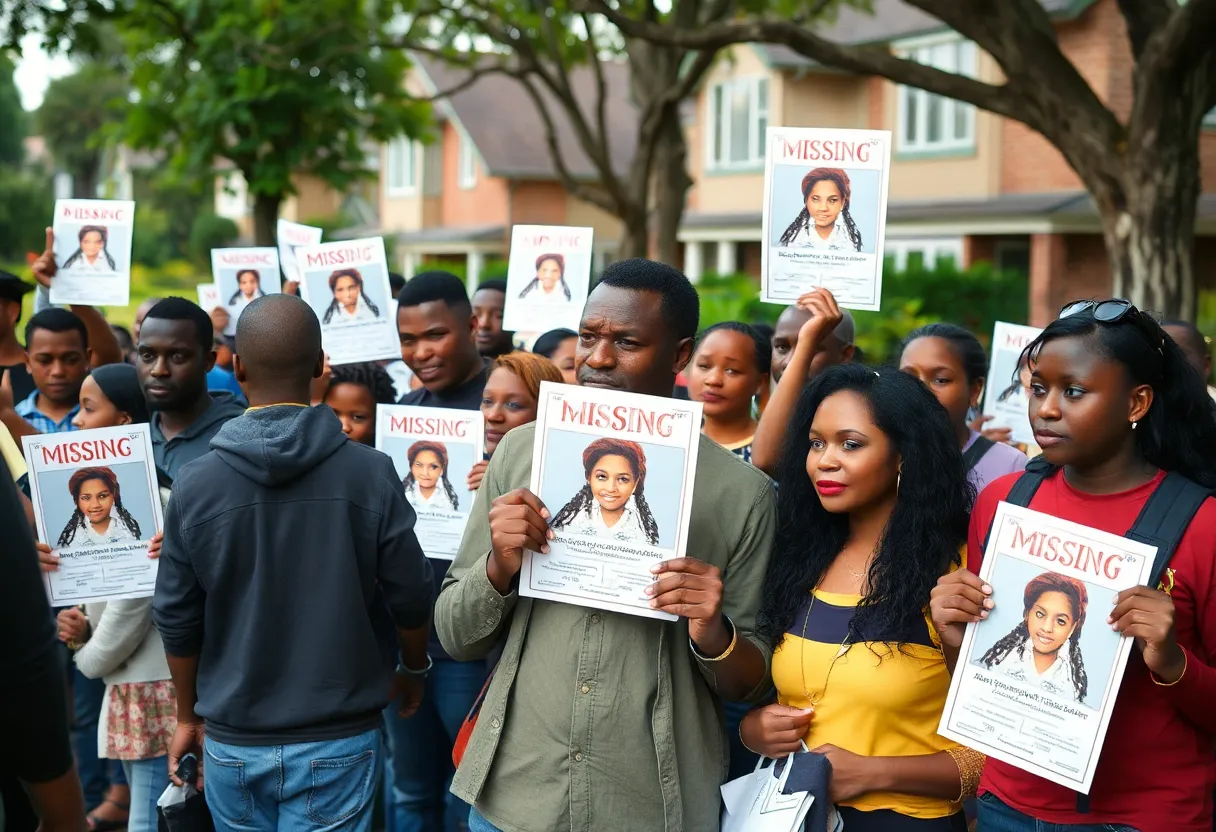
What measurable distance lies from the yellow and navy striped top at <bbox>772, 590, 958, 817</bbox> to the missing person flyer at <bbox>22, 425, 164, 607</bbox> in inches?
97.3

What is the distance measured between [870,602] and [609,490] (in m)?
0.76

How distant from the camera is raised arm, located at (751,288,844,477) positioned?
403cm

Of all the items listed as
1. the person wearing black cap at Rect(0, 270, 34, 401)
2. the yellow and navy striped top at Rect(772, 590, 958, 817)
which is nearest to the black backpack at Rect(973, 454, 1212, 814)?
the yellow and navy striped top at Rect(772, 590, 958, 817)

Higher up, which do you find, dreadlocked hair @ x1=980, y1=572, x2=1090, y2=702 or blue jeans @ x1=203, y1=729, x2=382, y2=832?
dreadlocked hair @ x1=980, y1=572, x2=1090, y2=702

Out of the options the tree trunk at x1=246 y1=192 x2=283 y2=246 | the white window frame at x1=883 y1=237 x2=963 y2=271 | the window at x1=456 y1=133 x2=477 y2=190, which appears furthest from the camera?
the window at x1=456 y1=133 x2=477 y2=190

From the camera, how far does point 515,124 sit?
3872 centimetres

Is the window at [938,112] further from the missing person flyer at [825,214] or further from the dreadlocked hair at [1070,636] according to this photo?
the dreadlocked hair at [1070,636]

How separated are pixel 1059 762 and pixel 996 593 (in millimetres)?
390

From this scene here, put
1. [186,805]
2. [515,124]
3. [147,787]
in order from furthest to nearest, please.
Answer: [515,124] < [147,787] < [186,805]

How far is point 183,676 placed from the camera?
388 cm

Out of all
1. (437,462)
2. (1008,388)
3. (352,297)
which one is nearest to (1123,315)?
(437,462)

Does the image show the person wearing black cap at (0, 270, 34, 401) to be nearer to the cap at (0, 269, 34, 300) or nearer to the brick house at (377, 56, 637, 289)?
the cap at (0, 269, 34, 300)

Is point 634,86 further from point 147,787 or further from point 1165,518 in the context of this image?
point 1165,518

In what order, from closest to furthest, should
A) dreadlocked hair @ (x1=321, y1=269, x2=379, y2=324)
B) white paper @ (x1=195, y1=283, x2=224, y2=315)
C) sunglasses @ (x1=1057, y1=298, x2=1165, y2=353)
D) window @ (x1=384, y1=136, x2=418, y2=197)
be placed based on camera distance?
sunglasses @ (x1=1057, y1=298, x2=1165, y2=353) → dreadlocked hair @ (x1=321, y1=269, x2=379, y2=324) → white paper @ (x1=195, y1=283, x2=224, y2=315) → window @ (x1=384, y1=136, x2=418, y2=197)
